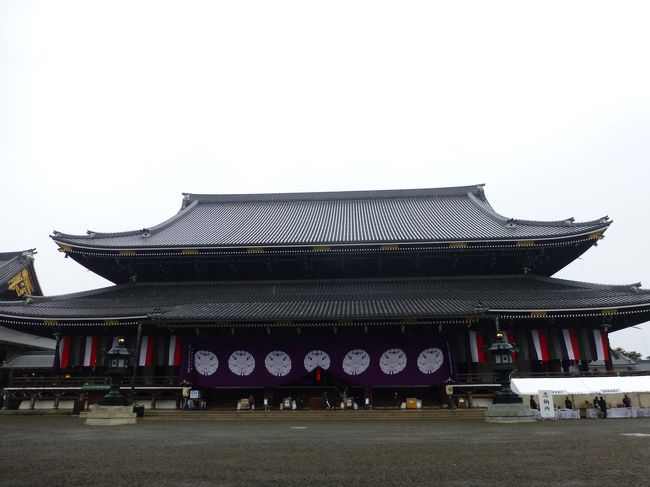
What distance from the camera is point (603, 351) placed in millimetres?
21766

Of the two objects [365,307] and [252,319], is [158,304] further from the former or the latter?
[365,307]

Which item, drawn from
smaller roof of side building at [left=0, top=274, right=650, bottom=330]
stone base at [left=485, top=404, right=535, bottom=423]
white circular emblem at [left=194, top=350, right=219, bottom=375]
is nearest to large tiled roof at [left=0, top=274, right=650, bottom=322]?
smaller roof of side building at [left=0, top=274, right=650, bottom=330]

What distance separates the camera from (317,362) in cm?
2230

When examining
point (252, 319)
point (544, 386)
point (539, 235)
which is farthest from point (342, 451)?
point (539, 235)

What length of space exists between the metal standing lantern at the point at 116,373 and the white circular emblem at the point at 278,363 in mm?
6884

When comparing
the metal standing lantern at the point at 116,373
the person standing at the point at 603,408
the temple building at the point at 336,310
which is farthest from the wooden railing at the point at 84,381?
the person standing at the point at 603,408

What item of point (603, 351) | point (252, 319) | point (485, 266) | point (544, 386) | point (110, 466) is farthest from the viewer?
point (485, 266)

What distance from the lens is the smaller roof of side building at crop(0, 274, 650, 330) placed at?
66.3ft

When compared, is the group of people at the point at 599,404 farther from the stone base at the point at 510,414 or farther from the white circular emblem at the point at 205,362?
the white circular emblem at the point at 205,362

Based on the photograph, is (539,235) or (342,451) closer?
(342,451)

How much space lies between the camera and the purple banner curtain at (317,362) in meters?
21.9

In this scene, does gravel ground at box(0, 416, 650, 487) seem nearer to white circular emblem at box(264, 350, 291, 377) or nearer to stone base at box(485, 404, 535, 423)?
stone base at box(485, 404, 535, 423)

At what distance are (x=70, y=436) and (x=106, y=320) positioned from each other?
9848mm

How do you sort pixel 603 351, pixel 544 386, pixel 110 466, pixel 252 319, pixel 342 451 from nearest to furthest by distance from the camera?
pixel 110 466 → pixel 342 451 → pixel 544 386 → pixel 252 319 → pixel 603 351
